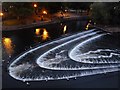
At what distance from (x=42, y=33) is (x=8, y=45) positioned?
550 centimetres

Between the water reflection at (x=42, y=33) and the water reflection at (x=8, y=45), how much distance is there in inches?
130

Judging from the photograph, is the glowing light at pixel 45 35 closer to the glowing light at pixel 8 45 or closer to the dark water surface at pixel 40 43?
the dark water surface at pixel 40 43

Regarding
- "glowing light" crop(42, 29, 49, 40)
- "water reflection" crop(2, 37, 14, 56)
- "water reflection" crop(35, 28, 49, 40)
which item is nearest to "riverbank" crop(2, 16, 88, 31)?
"water reflection" crop(35, 28, 49, 40)

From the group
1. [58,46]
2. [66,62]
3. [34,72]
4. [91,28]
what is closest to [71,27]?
[91,28]

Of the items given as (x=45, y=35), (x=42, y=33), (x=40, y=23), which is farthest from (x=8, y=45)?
(x=40, y=23)

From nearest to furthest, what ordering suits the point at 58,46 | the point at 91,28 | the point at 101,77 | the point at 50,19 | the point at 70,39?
1. the point at 101,77
2. the point at 58,46
3. the point at 70,39
4. the point at 91,28
5. the point at 50,19

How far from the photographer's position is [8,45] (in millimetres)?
23391

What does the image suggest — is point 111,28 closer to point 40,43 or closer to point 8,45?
point 40,43

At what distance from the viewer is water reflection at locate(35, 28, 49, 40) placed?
2616cm

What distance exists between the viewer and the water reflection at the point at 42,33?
26.2 meters

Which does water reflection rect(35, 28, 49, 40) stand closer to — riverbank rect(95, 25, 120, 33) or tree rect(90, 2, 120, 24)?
riverbank rect(95, 25, 120, 33)

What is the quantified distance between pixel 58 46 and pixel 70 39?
2553mm

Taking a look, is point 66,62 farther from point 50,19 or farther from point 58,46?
point 50,19

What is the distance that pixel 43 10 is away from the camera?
114 ft
